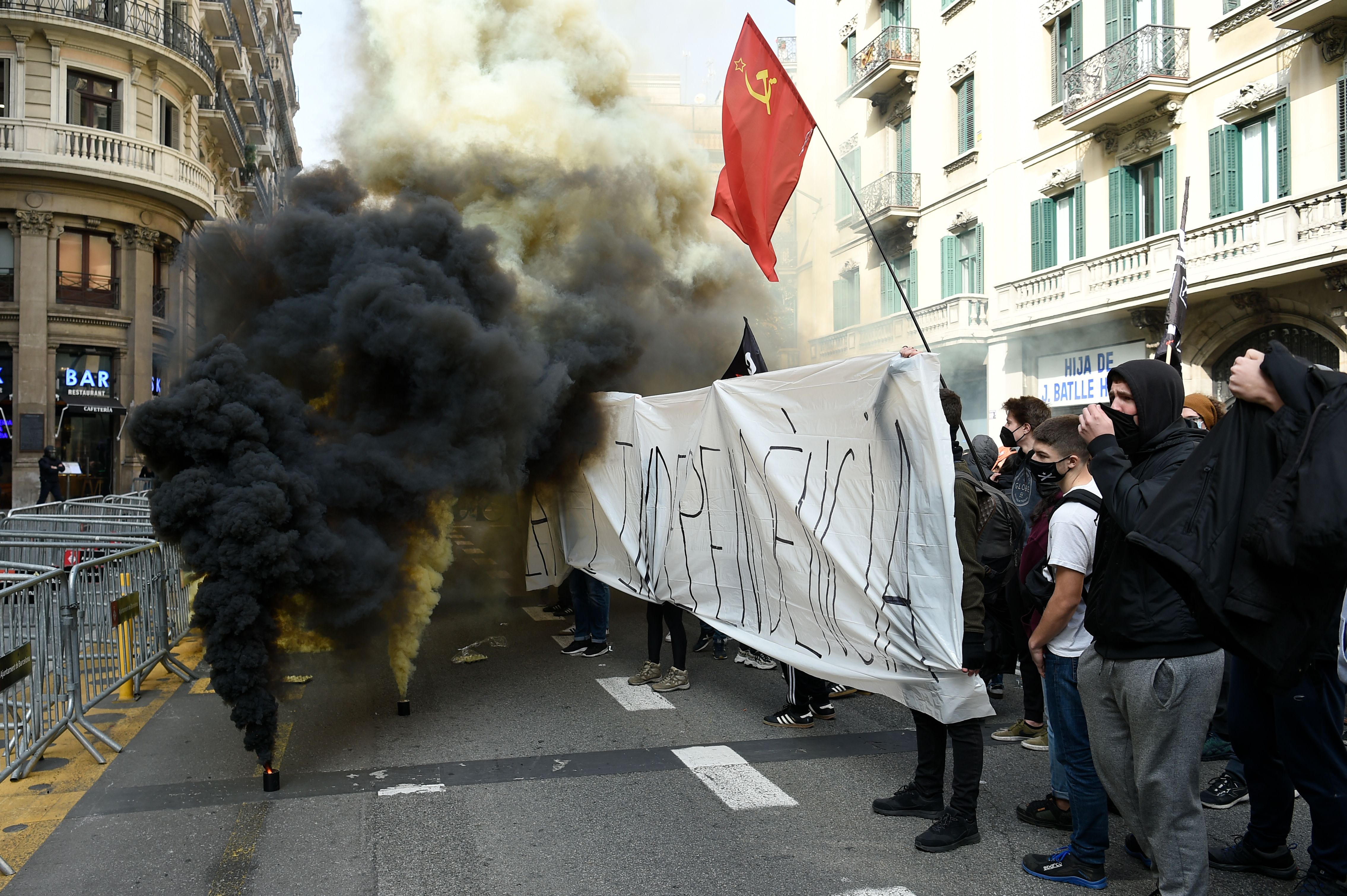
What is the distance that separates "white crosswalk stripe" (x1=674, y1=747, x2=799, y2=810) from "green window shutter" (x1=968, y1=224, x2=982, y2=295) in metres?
16.1

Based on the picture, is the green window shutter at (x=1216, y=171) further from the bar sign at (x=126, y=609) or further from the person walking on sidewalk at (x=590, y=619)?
the bar sign at (x=126, y=609)

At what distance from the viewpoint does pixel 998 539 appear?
4668 millimetres

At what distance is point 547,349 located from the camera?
6.98 m

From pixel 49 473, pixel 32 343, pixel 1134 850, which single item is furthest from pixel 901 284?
Result: pixel 32 343

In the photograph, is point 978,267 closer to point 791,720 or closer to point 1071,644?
point 791,720

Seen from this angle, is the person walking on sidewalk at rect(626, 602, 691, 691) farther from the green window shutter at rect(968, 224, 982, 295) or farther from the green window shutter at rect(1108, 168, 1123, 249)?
the green window shutter at rect(968, 224, 982, 295)

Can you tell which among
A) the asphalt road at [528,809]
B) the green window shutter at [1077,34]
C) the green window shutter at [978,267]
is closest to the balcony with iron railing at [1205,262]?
the green window shutter at [978,267]

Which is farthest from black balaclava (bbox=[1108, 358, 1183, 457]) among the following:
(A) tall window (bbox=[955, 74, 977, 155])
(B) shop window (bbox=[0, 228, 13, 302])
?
(B) shop window (bbox=[0, 228, 13, 302])

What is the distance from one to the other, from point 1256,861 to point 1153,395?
1.82 metres

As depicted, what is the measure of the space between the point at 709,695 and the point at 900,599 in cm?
226

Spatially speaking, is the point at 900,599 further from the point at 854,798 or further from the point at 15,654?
the point at 15,654

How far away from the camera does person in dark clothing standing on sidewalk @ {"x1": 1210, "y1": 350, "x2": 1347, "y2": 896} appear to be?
2756mm

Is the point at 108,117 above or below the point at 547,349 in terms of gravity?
above

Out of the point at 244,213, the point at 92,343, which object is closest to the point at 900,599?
the point at 92,343
